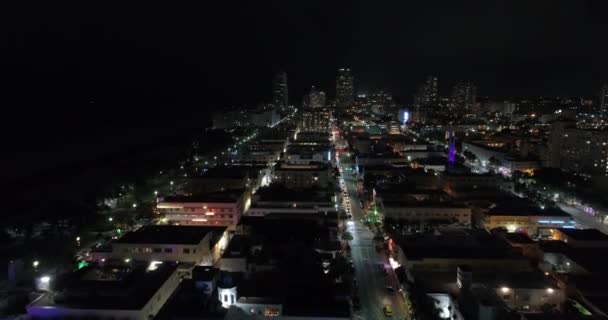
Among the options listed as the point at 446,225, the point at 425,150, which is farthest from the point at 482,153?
the point at 446,225

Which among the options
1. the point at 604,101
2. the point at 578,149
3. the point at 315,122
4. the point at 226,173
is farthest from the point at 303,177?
the point at 604,101

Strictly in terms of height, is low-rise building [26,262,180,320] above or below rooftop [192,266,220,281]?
below

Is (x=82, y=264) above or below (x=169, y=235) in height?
below

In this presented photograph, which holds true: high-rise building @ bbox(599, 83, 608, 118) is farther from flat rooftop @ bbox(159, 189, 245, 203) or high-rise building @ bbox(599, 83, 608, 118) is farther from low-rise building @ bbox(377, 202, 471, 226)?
flat rooftop @ bbox(159, 189, 245, 203)

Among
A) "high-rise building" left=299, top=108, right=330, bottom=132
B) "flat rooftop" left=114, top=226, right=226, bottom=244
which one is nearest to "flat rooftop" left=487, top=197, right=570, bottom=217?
"flat rooftop" left=114, top=226, right=226, bottom=244

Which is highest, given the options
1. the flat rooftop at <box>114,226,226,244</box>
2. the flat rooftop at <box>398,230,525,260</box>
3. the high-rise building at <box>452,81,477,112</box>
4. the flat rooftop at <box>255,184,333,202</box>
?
the high-rise building at <box>452,81,477,112</box>

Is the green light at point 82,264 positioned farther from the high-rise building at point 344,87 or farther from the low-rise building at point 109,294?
the high-rise building at point 344,87

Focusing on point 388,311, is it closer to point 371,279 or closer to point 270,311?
point 371,279
